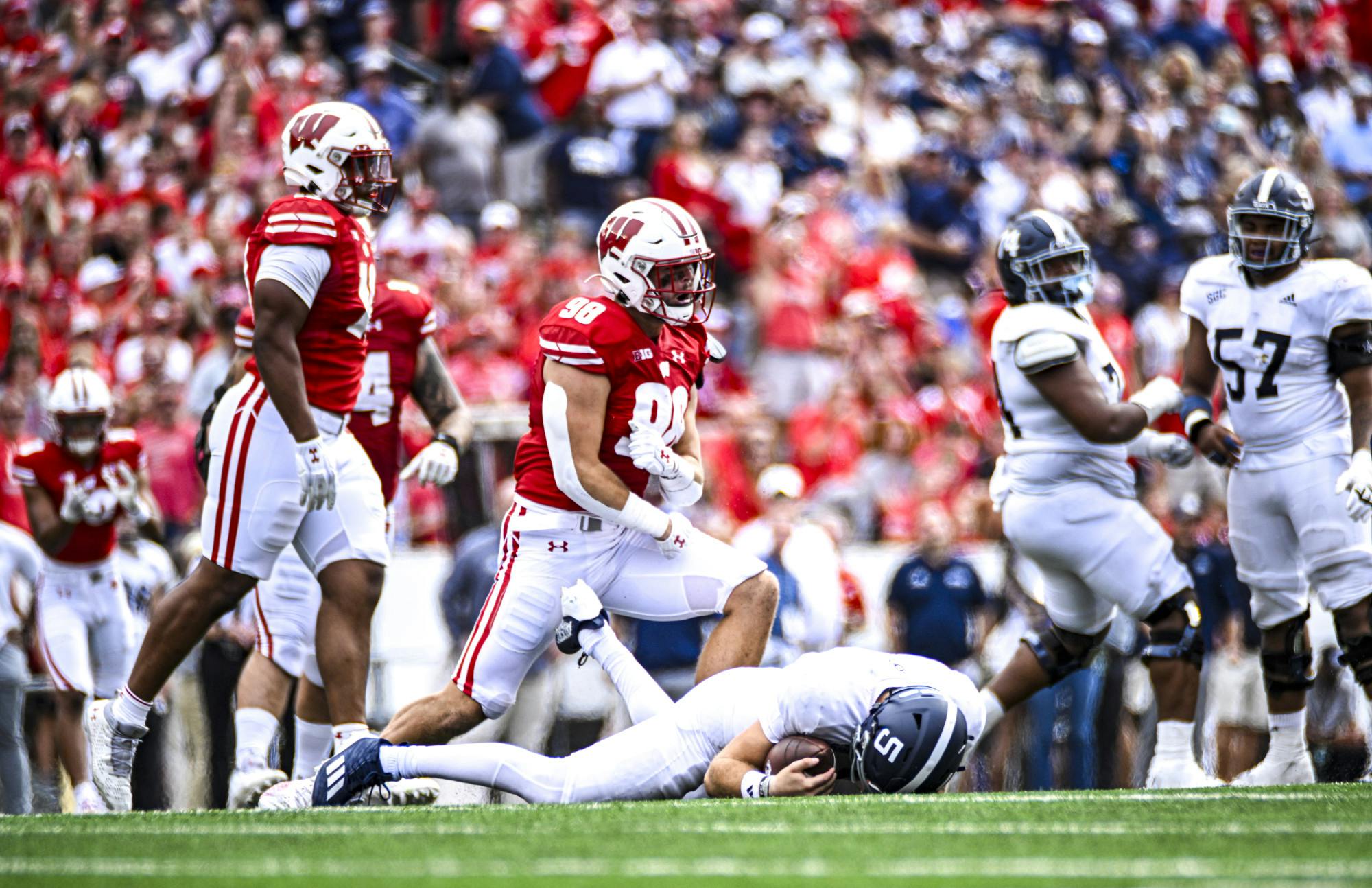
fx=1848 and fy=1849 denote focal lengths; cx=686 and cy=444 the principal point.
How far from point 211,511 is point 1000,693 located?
3.04 metres

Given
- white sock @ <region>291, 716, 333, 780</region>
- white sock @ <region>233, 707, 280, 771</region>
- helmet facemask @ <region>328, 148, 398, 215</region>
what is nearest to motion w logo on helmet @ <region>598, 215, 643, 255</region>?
helmet facemask @ <region>328, 148, 398, 215</region>

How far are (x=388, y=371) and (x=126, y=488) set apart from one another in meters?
1.92

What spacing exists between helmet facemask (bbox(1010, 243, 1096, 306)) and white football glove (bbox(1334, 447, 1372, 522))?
1176 mm

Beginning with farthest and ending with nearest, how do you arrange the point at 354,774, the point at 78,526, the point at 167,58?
the point at 167,58 < the point at 78,526 < the point at 354,774

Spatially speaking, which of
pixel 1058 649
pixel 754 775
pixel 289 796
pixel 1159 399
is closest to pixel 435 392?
pixel 289 796

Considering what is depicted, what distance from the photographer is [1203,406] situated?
7133mm

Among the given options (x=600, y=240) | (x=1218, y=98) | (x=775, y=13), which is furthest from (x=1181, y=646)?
(x=775, y=13)

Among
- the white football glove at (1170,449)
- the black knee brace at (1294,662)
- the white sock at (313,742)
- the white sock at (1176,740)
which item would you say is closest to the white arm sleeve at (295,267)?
the white sock at (313,742)

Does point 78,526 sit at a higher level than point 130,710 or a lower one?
lower

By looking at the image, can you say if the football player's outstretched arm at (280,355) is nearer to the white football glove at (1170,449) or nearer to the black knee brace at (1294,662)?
the white football glove at (1170,449)

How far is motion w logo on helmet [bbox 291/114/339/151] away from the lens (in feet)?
21.3

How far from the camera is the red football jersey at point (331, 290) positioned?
6281 millimetres

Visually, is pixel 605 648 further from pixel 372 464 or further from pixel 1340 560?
pixel 1340 560

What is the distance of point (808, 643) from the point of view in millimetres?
9969
